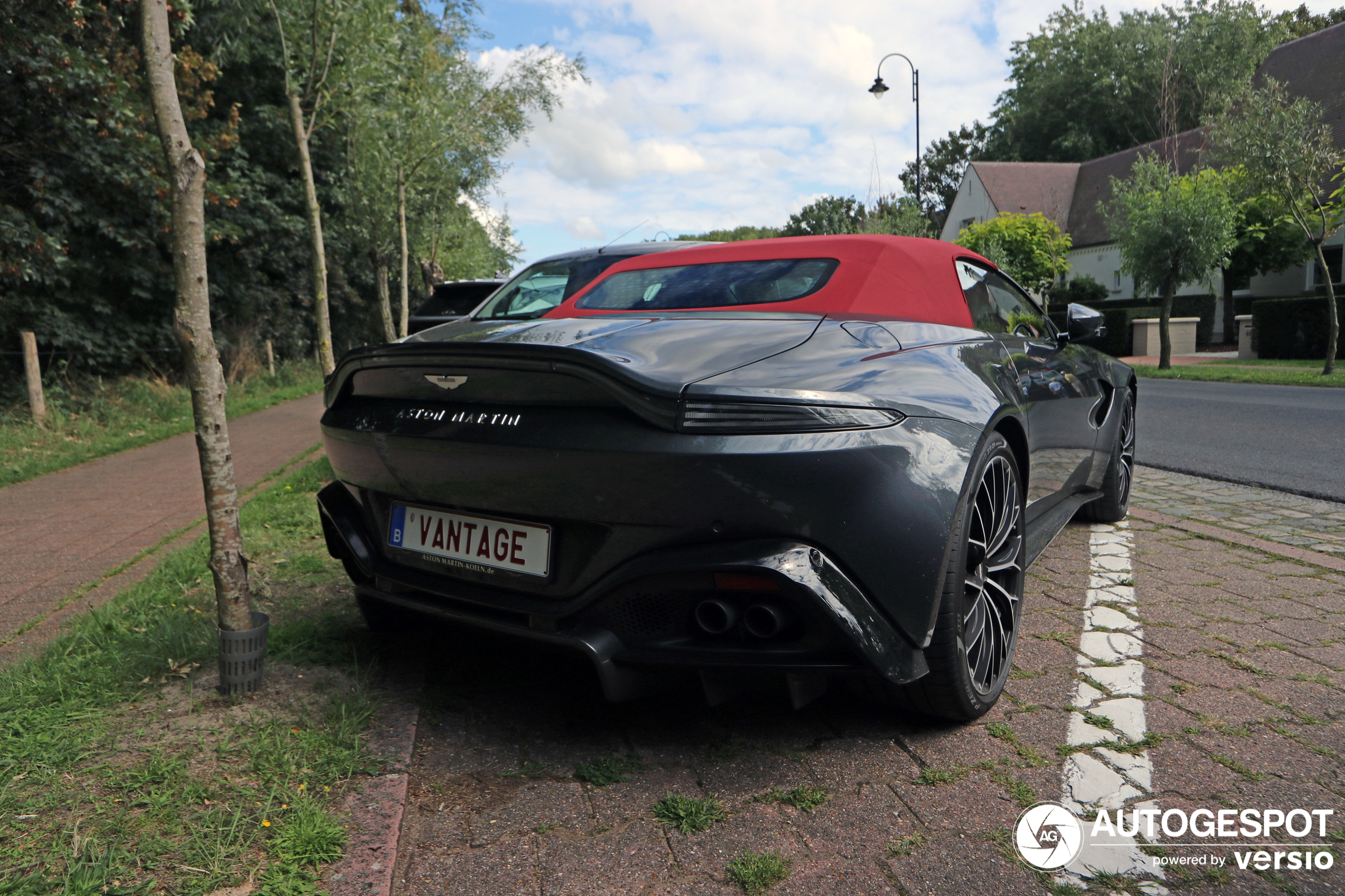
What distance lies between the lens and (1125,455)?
5.38 metres

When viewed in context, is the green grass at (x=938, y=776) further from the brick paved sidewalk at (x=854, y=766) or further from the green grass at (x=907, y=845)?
the green grass at (x=907, y=845)

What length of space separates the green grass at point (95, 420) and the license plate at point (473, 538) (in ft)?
17.3

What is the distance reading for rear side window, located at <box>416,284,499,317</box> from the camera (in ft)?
35.1

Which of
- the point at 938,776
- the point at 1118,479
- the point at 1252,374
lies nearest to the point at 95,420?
the point at 1118,479

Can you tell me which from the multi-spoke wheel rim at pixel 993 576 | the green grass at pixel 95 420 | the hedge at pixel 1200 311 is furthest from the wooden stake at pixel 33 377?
the hedge at pixel 1200 311

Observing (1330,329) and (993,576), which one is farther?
(1330,329)

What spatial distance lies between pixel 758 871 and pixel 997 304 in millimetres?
2587

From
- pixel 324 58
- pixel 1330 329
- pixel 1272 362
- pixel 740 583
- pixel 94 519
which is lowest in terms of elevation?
pixel 1272 362

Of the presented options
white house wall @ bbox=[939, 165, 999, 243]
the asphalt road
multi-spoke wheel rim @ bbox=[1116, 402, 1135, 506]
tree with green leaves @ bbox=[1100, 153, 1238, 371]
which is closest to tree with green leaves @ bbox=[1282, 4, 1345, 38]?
white house wall @ bbox=[939, 165, 999, 243]

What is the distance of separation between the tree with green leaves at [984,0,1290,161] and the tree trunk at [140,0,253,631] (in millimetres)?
43322

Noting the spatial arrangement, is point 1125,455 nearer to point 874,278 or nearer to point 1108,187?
Answer: point 874,278

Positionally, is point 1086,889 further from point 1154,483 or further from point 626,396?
point 1154,483

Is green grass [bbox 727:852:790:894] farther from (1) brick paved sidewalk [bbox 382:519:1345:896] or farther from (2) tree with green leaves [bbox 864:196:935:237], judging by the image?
(2) tree with green leaves [bbox 864:196:935:237]

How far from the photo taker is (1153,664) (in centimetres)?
305
